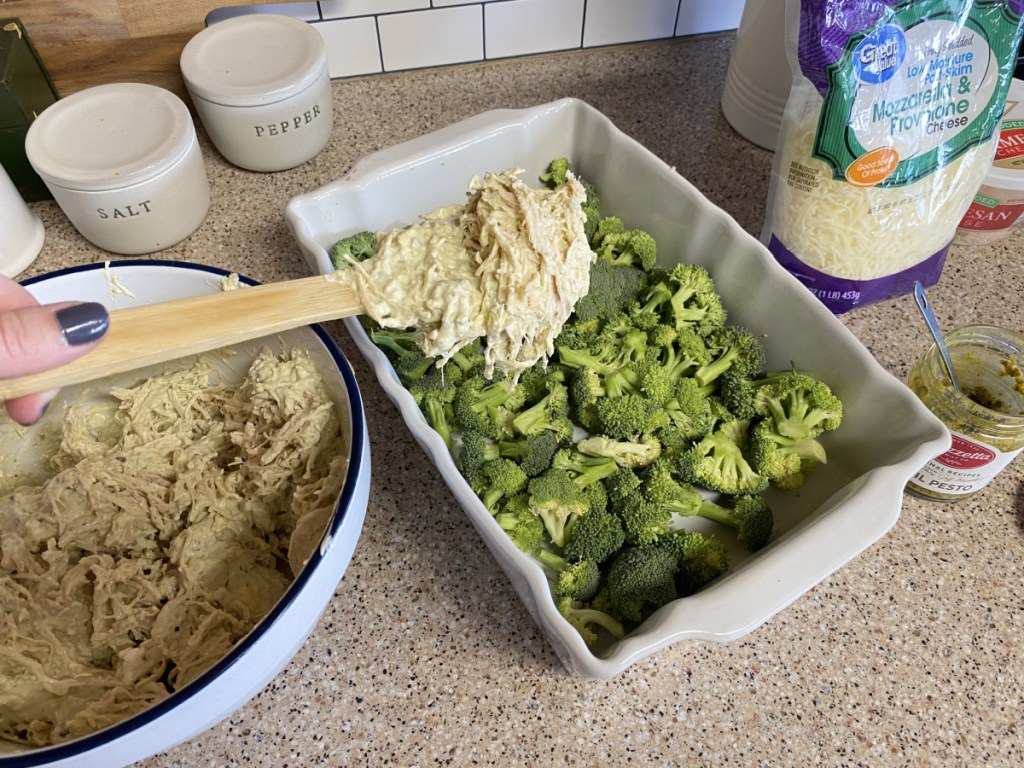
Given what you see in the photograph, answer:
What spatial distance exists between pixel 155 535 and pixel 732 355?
82 centimetres

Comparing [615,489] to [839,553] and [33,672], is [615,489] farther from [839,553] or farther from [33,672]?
[33,672]

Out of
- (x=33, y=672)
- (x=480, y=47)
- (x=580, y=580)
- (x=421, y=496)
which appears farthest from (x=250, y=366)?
(x=480, y=47)

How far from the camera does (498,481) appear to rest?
96 centimetres

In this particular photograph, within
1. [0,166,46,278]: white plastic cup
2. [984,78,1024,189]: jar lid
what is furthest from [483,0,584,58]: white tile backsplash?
[0,166,46,278]: white plastic cup

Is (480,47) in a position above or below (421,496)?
above

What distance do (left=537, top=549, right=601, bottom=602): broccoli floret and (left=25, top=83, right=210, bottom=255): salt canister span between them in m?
0.88

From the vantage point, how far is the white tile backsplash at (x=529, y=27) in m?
1.51

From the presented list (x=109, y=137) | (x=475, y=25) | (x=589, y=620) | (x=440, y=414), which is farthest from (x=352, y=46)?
(x=589, y=620)

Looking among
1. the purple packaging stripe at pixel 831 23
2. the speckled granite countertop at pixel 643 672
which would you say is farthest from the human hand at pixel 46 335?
the purple packaging stripe at pixel 831 23

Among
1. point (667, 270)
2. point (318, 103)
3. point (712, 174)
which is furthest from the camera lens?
point (712, 174)

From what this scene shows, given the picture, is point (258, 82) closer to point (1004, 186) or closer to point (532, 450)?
point (532, 450)

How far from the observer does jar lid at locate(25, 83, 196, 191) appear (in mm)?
1119

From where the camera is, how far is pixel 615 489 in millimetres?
967

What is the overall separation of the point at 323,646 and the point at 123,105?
0.93 meters
